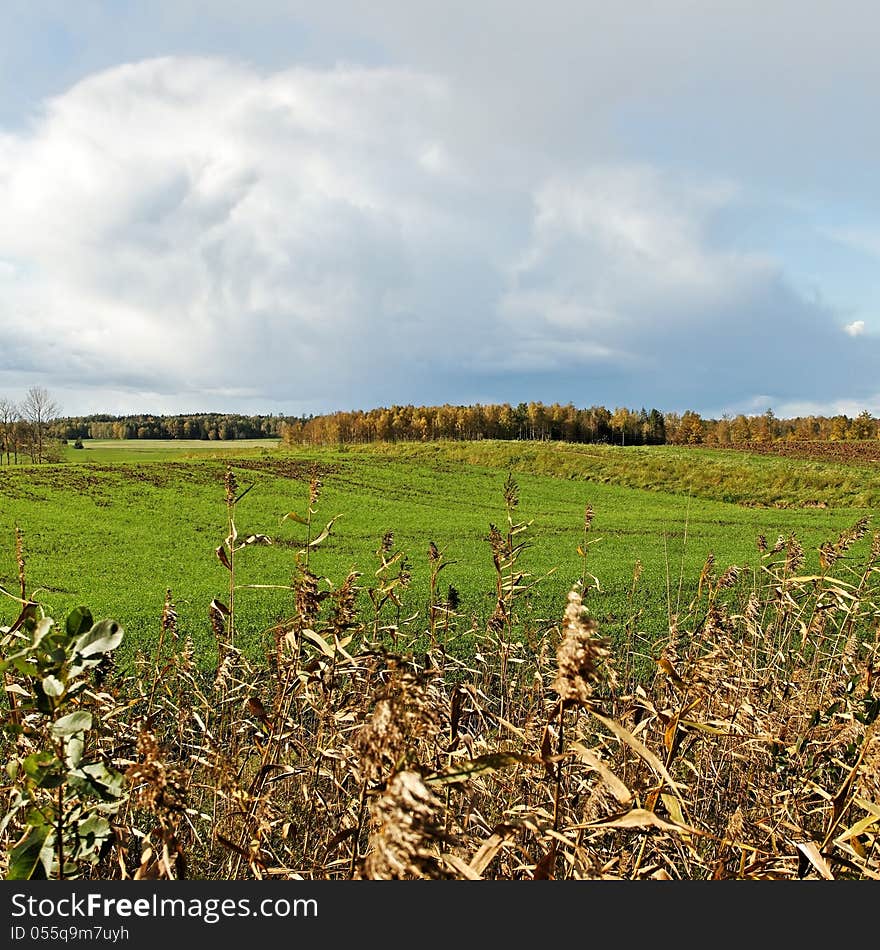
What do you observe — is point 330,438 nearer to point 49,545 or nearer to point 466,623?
point 49,545

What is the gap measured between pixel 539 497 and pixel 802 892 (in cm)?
3563

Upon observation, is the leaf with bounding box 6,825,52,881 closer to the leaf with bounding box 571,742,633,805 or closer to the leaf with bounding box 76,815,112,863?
the leaf with bounding box 76,815,112,863

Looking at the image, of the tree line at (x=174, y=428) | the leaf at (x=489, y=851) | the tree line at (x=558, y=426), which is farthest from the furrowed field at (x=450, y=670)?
the tree line at (x=174, y=428)

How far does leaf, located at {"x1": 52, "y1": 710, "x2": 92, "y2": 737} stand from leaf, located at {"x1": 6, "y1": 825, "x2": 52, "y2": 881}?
161mm

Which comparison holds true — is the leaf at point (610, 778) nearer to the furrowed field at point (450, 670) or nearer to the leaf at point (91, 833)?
the furrowed field at point (450, 670)

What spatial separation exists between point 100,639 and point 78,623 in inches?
2.6

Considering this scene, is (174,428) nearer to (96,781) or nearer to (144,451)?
(144,451)

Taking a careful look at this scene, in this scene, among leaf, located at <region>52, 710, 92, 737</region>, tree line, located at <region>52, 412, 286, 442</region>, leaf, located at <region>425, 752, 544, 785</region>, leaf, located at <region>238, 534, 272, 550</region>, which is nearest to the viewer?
leaf, located at <region>425, 752, 544, 785</region>

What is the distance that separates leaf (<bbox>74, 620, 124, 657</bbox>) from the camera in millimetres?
1126

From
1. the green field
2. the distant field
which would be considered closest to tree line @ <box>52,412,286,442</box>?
the distant field

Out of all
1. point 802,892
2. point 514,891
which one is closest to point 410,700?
point 514,891

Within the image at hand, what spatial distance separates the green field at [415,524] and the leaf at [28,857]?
1.32ft

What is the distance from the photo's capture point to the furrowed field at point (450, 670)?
3.74 feet

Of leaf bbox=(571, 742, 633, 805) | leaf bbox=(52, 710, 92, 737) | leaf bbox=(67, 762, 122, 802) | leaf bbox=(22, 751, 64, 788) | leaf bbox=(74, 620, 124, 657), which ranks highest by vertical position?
leaf bbox=(74, 620, 124, 657)
